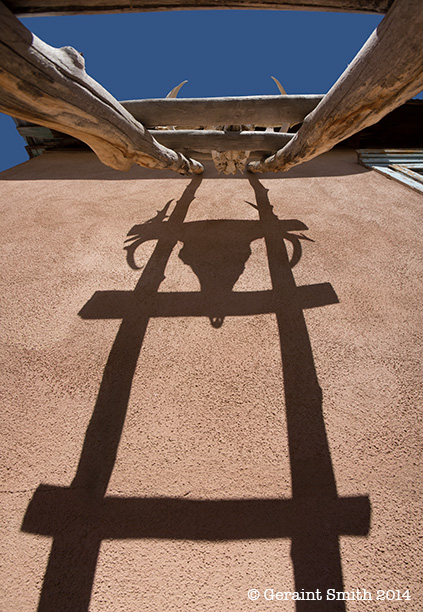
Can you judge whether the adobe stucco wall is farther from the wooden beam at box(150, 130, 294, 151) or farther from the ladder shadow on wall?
the wooden beam at box(150, 130, 294, 151)

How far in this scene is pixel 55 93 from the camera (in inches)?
44.7

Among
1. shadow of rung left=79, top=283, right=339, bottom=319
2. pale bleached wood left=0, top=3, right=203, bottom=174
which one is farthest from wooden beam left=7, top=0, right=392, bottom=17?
shadow of rung left=79, top=283, right=339, bottom=319

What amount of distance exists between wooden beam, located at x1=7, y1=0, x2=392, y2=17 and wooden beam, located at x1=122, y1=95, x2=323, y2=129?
2.67 ft

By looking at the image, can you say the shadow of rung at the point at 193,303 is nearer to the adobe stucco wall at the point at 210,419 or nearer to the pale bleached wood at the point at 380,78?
the adobe stucco wall at the point at 210,419

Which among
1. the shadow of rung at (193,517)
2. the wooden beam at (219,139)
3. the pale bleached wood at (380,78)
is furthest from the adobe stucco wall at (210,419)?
the pale bleached wood at (380,78)

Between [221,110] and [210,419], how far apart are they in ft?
6.87

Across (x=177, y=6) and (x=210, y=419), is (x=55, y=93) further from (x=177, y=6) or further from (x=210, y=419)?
(x=210, y=419)

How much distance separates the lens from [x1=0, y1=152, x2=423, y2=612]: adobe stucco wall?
115 centimetres

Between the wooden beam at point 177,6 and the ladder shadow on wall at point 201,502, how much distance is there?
5.19 ft

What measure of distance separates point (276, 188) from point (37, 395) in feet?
12.3

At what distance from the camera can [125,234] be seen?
118 inches

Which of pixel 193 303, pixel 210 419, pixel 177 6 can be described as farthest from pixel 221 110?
Answer: pixel 210 419

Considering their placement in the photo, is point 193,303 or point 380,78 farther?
point 193,303

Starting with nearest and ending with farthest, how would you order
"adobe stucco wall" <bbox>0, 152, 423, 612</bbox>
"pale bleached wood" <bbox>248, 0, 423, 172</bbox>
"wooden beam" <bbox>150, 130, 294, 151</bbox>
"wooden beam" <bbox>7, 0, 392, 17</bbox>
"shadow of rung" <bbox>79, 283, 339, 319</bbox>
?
"pale bleached wood" <bbox>248, 0, 423, 172</bbox>
"wooden beam" <bbox>7, 0, 392, 17</bbox>
"adobe stucco wall" <bbox>0, 152, 423, 612</bbox>
"shadow of rung" <bbox>79, 283, 339, 319</bbox>
"wooden beam" <bbox>150, 130, 294, 151</bbox>
